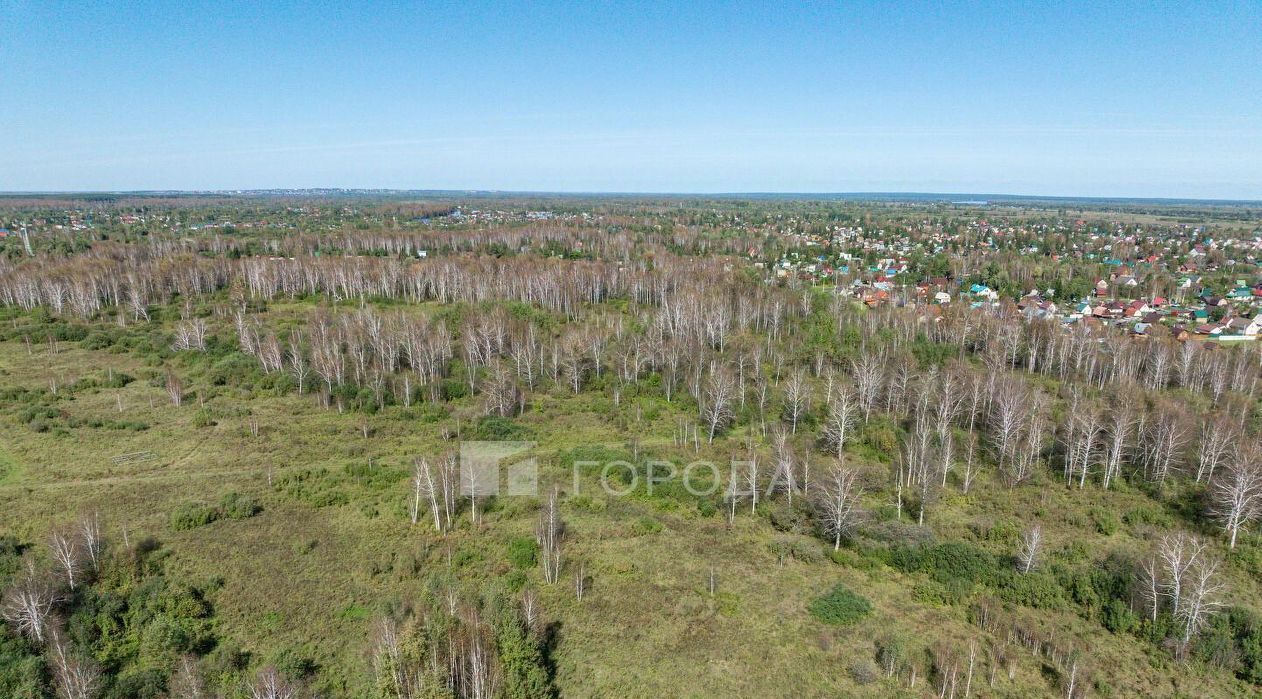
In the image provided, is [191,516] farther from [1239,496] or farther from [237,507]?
[1239,496]

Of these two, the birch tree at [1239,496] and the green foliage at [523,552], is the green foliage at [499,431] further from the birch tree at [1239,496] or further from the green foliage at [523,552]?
the birch tree at [1239,496]

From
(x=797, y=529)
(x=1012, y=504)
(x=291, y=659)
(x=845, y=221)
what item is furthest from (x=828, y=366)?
(x=845, y=221)

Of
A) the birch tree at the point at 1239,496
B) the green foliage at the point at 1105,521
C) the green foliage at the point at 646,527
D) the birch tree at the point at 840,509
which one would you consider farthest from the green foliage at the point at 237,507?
the birch tree at the point at 1239,496

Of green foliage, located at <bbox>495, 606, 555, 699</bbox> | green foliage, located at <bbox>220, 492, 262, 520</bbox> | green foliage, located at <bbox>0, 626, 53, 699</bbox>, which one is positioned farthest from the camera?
green foliage, located at <bbox>220, 492, 262, 520</bbox>

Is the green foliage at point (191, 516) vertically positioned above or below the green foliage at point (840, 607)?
above

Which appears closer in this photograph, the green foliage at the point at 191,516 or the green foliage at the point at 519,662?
the green foliage at the point at 519,662

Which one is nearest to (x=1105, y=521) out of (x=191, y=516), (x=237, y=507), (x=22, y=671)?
(x=237, y=507)

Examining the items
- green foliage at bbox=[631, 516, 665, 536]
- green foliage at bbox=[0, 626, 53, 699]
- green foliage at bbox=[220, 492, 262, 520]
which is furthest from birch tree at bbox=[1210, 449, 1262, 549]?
green foliage at bbox=[220, 492, 262, 520]

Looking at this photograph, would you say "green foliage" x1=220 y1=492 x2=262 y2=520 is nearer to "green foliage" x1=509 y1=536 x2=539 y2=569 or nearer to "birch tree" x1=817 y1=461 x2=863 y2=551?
"green foliage" x1=509 y1=536 x2=539 y2=569
